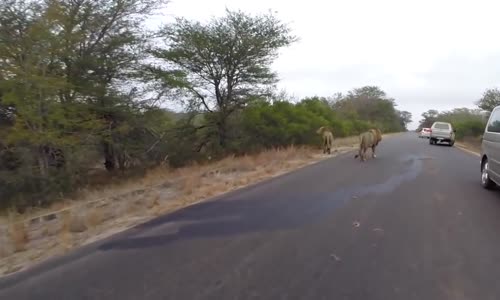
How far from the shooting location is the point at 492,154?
10367mm

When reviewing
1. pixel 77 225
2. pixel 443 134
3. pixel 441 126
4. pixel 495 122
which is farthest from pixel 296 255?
pixel 441 126

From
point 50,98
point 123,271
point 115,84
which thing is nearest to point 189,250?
point 123,271

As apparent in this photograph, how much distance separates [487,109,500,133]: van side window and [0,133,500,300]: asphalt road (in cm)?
182

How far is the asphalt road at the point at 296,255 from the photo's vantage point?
14.9 ft

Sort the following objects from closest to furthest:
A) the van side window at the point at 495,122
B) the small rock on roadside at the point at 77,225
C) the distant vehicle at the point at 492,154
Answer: the small rock on roadside at the point at 77,225
the distant vehicle at the point at 492,154
the van side window at the point at 495,122

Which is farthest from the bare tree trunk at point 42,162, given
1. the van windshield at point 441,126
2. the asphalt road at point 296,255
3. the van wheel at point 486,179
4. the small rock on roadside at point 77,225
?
the van windshield at point 441,126

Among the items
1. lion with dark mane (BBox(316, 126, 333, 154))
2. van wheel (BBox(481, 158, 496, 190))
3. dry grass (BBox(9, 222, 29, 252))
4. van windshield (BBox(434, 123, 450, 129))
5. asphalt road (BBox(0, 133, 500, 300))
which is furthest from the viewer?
van windshield (BBox(434, 123, 450, 129))

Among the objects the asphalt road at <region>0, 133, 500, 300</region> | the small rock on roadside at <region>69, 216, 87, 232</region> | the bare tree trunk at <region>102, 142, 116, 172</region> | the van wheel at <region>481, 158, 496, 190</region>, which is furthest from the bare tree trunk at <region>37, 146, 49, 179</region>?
the van wheel at <region>481, 158, 496, 190</region>

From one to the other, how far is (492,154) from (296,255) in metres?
7.07

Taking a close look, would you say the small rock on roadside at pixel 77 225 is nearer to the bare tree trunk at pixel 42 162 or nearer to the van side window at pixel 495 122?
the bare tree trunk at pixel 42 162

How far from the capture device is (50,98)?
15.2m

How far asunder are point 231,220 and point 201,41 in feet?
56.4

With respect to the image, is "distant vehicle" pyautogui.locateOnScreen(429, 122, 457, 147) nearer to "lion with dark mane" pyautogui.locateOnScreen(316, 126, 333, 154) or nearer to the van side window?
"lion with dark mane" pyautogui.locateOnScreen(316, 126, 333, 154)

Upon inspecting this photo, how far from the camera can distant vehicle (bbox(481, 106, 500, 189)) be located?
9938 millimetres
